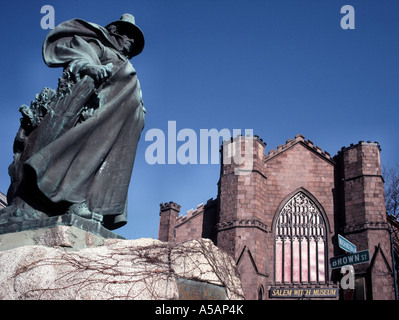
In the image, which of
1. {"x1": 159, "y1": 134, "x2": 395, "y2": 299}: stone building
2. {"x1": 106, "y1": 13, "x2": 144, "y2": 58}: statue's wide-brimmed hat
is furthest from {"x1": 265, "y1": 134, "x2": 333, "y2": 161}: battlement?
{"x1": 106, "y1": 13, "x2": 144, "y2": 58}: statue's wide-brimmed hat

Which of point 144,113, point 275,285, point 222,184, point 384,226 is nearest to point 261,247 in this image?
point 275,285

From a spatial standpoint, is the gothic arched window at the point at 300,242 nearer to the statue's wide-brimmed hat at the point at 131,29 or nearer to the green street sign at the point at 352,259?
the green street sign at the point at 352,259

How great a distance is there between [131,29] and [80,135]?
140 cm

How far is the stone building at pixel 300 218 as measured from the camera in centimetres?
2453

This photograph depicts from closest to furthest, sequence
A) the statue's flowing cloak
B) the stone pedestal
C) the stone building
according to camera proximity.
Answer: the stone pedestal → the statue's flowing cloak → the stone building

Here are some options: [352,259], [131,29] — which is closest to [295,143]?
[352,259]

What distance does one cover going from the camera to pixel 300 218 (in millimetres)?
27828

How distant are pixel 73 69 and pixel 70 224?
4.29 feet

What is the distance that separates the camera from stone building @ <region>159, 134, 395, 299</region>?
80.5 ft

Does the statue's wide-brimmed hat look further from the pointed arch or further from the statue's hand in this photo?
the pointed arch

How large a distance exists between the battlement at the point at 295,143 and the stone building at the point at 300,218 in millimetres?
66

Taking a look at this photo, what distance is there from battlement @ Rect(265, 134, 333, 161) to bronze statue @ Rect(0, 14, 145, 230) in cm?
2548

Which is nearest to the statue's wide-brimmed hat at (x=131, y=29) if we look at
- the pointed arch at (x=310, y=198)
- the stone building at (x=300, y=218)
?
the stone building at (x=300, y=218)
